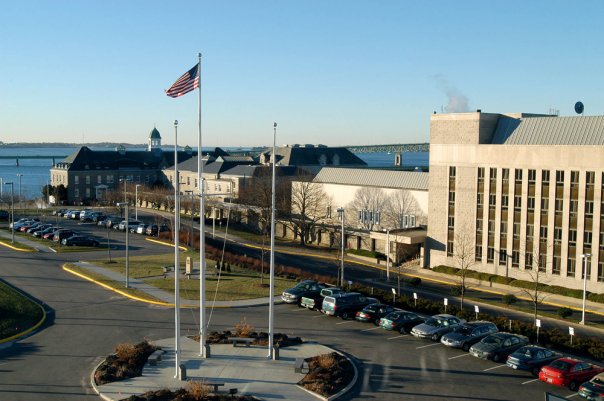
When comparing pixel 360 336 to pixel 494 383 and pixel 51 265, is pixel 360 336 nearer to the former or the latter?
pixel 494 383

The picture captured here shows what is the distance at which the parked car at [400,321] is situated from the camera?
33.3 meters

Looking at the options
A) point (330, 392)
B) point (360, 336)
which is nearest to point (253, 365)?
point (330, 392)

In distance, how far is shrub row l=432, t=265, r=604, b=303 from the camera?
45.1 metres

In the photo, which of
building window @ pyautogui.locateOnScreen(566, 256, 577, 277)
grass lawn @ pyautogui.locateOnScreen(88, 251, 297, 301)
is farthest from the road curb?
building window @ pyautogui.locateOnScreen(566, 256, 577, 277)

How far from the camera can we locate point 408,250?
59312 millimetres

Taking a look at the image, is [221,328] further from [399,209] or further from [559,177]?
[399,209]

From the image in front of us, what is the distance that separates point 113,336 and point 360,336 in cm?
1208

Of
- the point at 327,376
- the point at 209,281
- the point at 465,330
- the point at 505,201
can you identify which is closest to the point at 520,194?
the point at 505,201

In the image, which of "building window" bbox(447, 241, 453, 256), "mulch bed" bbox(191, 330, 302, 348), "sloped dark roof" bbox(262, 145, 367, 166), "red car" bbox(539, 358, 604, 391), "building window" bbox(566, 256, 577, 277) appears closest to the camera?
"red car" bbox(539, 358, 604, 391)

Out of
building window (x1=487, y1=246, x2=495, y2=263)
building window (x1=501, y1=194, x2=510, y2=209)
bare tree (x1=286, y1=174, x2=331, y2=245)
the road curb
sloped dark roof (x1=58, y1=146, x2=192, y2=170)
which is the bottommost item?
the road curb

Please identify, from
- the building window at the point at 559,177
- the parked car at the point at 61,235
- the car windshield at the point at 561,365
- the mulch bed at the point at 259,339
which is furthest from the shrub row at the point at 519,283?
the parked car at the point at 61,235

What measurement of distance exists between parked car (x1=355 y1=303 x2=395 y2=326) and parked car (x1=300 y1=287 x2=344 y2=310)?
10.3 feet

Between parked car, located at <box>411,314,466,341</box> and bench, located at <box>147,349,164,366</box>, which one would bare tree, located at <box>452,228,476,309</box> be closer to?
parked car, located at <box>411,314,466,341</box>

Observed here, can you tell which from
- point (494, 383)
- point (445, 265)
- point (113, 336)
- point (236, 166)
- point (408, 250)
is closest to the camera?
point (494, 383)
